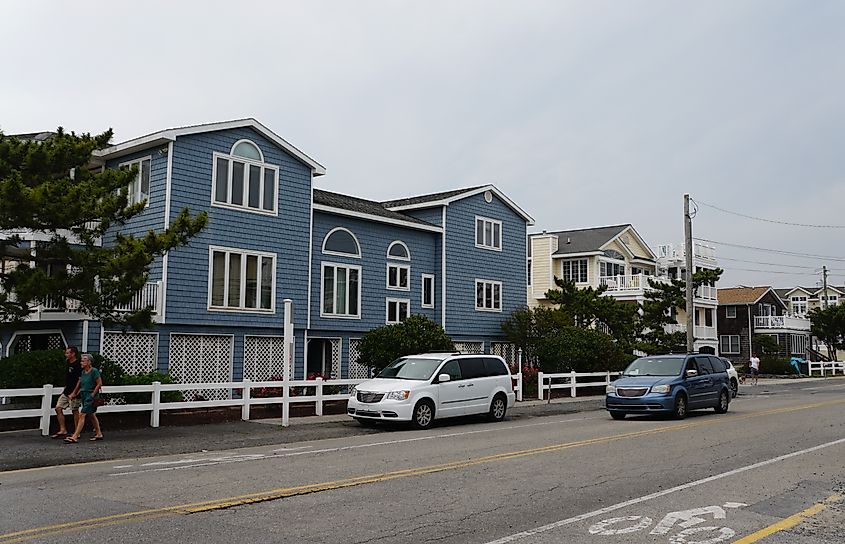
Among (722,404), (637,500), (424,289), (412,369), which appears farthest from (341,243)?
(637,500)

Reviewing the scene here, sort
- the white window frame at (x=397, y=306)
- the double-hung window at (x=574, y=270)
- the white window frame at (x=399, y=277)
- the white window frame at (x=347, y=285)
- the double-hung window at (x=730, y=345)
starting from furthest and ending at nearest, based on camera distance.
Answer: the double-hung window at (x=730, y=345) < the double-hung window at (x=574, y=270) < the white window frame at (x=399, y=277) < the white window frame at (x=397, y=306) < the white window frame at (x=347, y=285)

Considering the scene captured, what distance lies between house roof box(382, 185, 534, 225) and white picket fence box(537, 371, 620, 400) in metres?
8.68

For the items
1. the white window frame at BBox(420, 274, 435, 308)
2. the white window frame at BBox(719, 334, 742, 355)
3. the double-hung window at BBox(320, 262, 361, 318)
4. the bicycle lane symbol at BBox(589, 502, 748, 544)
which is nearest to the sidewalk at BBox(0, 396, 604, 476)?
the double-hung window at BBox(320, 262, 361, 318)

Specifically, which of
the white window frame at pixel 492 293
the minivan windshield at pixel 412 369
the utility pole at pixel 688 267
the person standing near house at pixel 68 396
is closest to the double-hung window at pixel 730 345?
the utility pole at pixel 688 267

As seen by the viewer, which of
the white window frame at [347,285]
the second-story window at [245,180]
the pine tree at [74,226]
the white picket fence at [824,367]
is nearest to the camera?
the pine tree at [74,226]

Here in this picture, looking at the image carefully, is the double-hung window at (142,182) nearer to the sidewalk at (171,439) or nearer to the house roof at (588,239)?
the sidewalk at (171,439)

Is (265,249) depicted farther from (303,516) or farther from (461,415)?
(303,516)

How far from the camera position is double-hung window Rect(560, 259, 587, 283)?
53.9 meters

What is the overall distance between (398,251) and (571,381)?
858 centimetres

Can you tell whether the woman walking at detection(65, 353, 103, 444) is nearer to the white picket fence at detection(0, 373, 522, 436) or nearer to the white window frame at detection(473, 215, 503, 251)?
the white picket fence at detection(0, 373, 522, 436)

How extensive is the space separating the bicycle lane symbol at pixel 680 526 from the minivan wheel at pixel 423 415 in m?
10.4

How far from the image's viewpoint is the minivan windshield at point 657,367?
71.3 feet

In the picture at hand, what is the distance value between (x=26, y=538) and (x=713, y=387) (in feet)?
61.9

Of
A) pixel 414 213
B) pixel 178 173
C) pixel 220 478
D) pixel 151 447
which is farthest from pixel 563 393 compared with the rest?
pixel 220 478
